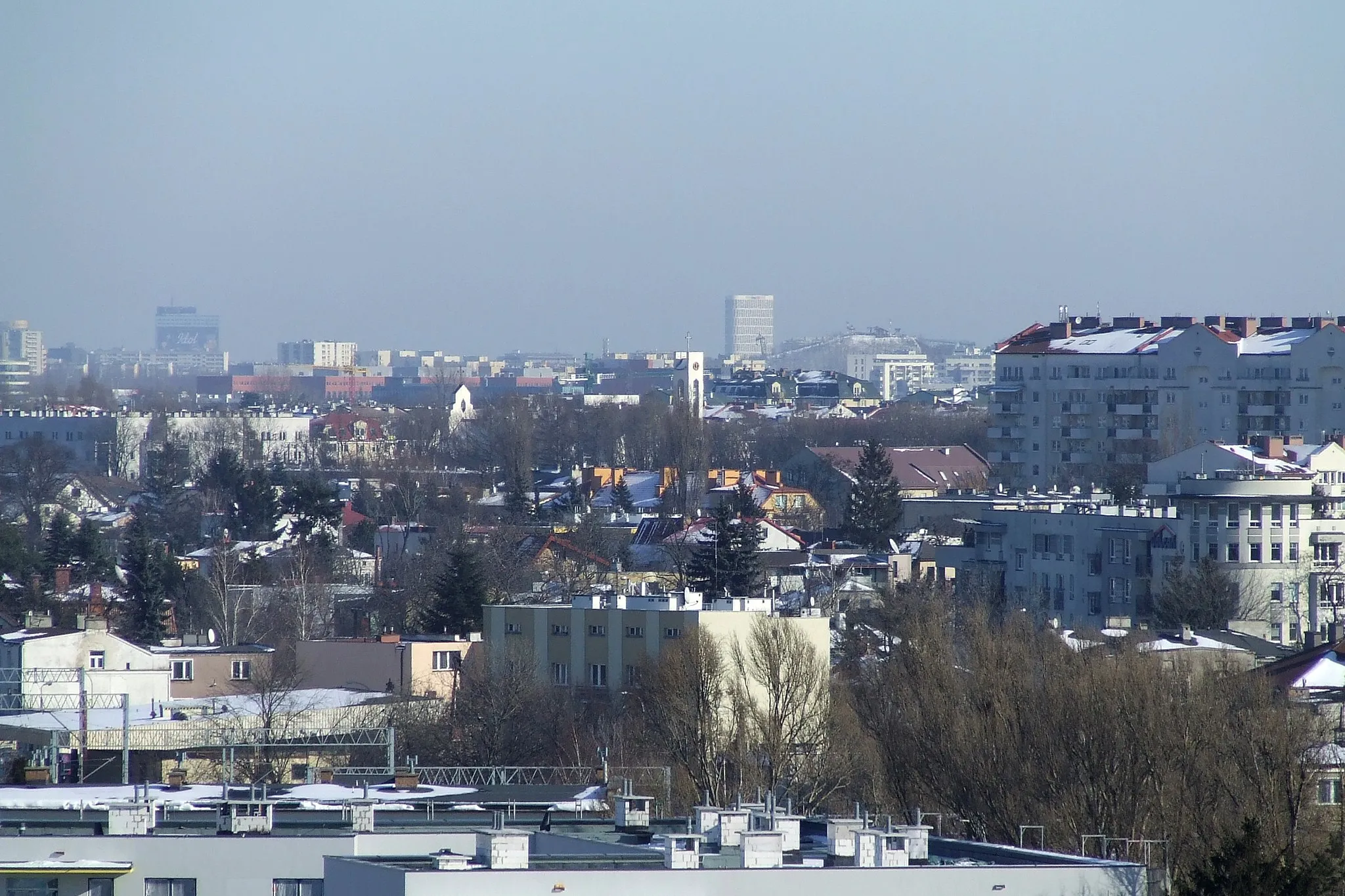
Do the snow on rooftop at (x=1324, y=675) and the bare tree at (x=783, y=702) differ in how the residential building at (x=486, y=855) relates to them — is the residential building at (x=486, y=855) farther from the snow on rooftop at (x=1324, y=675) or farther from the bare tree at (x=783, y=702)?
the snow on rooftop at (x=1324, y=675)

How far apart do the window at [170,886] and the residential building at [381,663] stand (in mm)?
Answer: 20115

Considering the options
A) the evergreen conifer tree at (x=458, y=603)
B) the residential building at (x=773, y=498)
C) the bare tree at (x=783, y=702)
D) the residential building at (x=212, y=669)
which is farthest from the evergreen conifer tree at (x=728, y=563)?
the residential building at (x=773, y=498)

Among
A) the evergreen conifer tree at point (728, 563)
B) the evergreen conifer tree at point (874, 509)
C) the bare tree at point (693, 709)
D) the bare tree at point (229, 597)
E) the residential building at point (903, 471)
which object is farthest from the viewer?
the residential building at point (903, 471)

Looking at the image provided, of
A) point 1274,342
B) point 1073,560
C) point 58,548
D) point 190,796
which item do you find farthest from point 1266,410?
point 190,796

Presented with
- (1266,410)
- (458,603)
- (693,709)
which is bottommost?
(693,709)

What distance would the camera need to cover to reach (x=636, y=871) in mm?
12805

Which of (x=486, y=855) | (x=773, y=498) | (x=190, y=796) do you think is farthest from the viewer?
(x=773, y=498)

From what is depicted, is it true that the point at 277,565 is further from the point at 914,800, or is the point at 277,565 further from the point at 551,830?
the point at 551,830

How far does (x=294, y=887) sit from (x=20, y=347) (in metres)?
186

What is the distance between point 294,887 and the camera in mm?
14242

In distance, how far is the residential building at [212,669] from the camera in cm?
3427

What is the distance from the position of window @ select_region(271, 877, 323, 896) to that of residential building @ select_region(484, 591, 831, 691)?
16873 millimetres

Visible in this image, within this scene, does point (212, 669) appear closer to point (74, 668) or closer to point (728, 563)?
point (74, 668)

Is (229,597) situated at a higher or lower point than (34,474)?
lower
